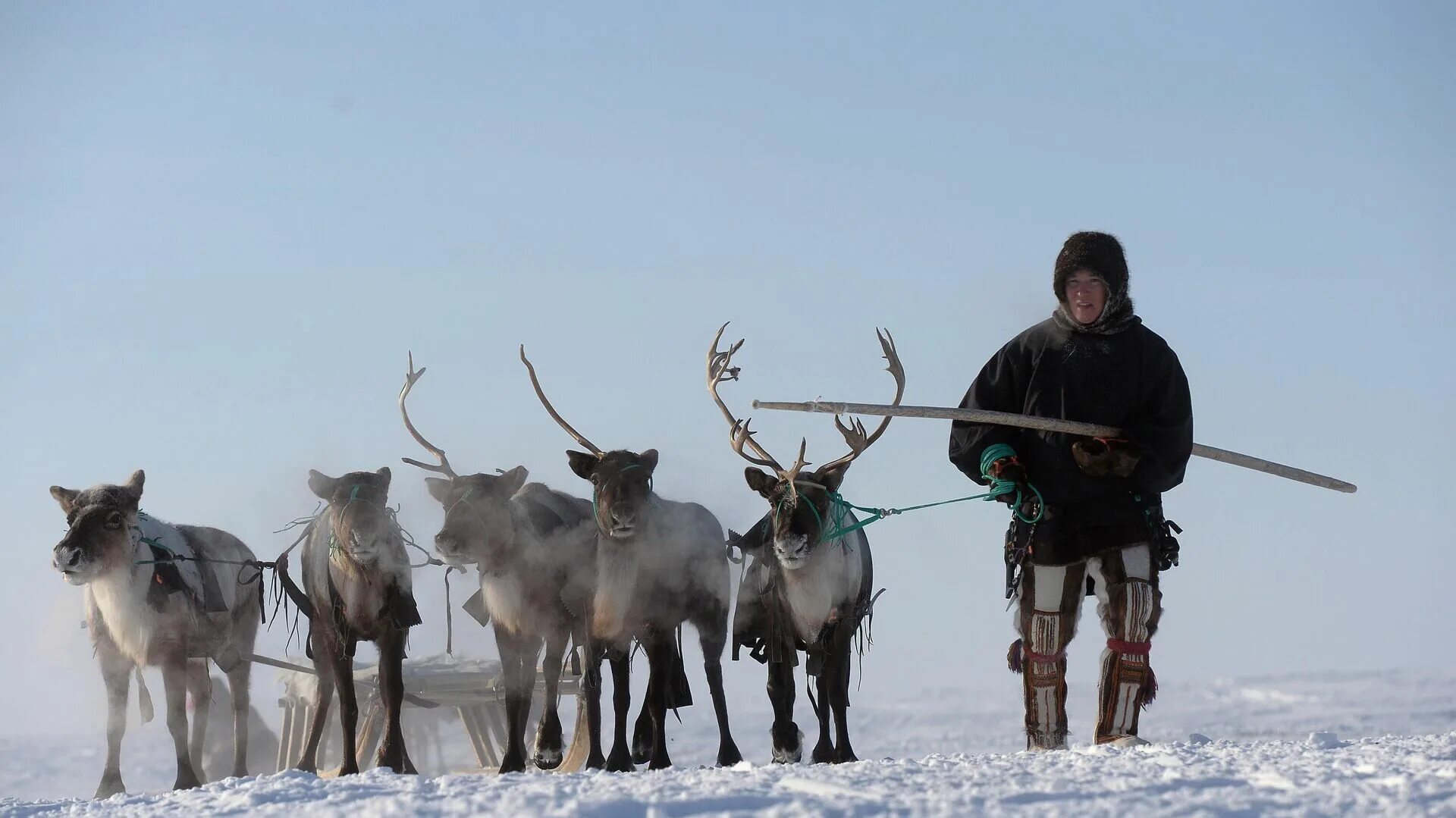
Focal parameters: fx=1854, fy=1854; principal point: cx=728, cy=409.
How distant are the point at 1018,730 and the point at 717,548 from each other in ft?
64.0

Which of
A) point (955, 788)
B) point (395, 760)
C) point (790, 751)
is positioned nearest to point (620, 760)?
point (790, 751)

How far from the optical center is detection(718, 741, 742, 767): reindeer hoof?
11805 mm

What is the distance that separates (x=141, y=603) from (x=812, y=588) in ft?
14.5

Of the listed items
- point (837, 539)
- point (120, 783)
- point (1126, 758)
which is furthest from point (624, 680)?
point (1126, 758)

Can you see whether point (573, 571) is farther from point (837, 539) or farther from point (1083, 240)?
point (1083, 240)

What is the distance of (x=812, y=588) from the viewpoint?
453 inches

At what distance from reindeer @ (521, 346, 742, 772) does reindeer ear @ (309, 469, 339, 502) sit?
4.93 ft

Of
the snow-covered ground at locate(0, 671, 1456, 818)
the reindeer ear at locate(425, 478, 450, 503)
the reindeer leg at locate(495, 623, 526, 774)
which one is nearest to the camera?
the snow-covered ground at locate(0, 671, 1456, 818)

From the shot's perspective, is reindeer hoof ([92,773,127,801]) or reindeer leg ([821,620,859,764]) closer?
reindeer leg ([821,620,859,764])

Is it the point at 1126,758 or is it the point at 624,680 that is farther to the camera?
the point at 624,680

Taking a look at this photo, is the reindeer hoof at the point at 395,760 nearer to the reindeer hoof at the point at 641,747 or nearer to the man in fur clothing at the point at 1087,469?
the reindeer hoof at the point at 641,747

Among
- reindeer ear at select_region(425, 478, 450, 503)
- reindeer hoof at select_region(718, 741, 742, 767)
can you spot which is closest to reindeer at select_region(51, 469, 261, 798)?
reindeer ear at select_region(425, 478, 450, 503)

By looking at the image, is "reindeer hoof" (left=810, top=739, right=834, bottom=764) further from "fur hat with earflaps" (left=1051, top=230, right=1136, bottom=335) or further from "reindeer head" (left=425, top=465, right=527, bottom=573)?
"fur hat with earflaps" (left=1051, top=230, right=1136, bottom=335)

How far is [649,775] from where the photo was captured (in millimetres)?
7320
